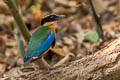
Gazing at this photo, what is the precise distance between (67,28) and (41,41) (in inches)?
139

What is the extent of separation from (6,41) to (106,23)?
9.09ft

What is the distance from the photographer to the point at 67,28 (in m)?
8.26

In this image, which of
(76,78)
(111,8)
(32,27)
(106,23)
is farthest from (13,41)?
(76,78)

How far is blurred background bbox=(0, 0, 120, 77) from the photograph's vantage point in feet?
21.0

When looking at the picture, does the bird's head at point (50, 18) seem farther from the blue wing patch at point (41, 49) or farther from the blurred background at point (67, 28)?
the blurred background at point (67, 28)

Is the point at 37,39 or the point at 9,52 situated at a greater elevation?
the point at 37,39

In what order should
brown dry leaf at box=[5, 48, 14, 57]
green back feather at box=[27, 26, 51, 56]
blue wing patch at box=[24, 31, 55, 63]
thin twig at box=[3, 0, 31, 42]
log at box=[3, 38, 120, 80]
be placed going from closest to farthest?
log at box=[3, 38, 120, 80], blue wing patch at box=[24, 31, 55, 63], green back feather at box=[27, 26, 51, 56], thin twig at box=[3, 0, 31, 42], brown dry leaf at box=[5, 48, 14, 57]

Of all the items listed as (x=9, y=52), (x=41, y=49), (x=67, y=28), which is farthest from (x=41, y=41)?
(x=67, y=28)

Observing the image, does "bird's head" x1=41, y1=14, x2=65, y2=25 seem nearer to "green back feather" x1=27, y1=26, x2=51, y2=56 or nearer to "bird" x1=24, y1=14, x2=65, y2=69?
"bird" x1=24, y1=14, x2=65, y2=69

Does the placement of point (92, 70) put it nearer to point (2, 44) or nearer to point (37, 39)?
point (37, 39)

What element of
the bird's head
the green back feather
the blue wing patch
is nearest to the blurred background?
the bird's head

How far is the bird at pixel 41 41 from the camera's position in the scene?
4484 mm

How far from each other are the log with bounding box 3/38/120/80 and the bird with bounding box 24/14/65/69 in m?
0.26

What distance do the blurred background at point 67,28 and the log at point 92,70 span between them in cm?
144
